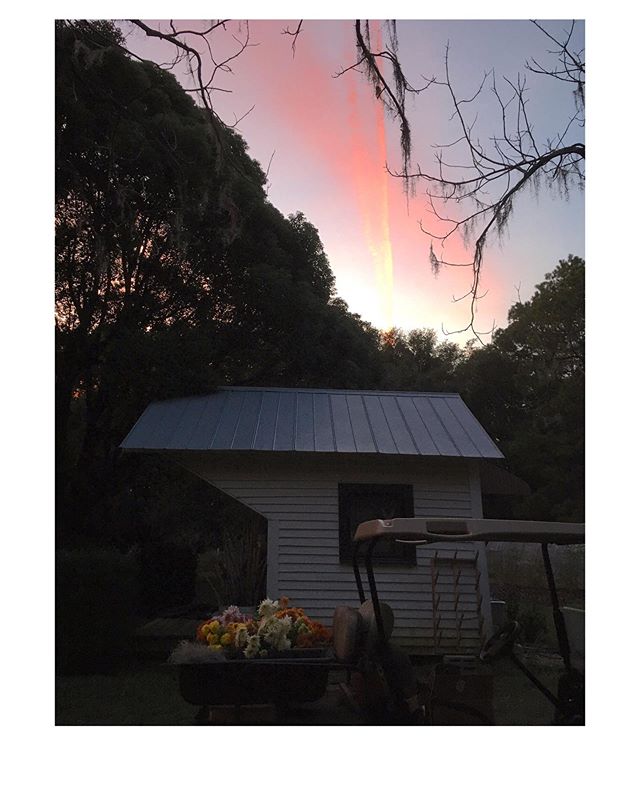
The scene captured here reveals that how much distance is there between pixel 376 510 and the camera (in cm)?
911

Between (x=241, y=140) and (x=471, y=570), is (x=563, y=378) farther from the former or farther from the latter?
(x=471, y=570)

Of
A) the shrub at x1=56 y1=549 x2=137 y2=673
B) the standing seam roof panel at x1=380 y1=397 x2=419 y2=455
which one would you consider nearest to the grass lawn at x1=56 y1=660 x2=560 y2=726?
the shrub at x1=56 y1=549 x2=137 y2=673

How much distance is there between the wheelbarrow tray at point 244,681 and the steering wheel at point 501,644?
2.88 ft

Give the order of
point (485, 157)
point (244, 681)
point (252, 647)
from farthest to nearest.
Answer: point (485, 157)
point (252, 647)
point (244, 681)

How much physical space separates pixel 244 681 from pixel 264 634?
0.34 m

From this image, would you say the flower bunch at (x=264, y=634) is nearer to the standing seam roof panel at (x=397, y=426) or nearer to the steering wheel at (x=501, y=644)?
the steering wheel at (x=501, y=644)

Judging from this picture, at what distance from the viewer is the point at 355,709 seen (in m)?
3.96

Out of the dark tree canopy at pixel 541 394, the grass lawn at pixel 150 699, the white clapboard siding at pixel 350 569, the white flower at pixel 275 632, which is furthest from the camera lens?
the dark tree canopy at pixel 541 394

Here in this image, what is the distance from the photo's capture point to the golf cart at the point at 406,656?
3.75 meters

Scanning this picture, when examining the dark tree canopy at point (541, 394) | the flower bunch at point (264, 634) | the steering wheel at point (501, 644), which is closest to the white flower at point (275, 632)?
the flower bunch at point (264, 634)

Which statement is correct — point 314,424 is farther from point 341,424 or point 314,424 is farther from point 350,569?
point 350,569

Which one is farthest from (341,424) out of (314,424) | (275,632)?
(275,632)

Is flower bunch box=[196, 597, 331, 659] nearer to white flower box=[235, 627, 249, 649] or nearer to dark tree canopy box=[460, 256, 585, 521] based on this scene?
white flower box=[235, 627, 249, 649]

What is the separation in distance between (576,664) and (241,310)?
1204cm
